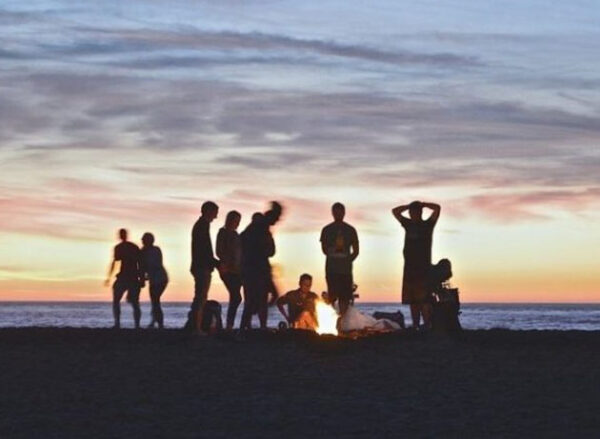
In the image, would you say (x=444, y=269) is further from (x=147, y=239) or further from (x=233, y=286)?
(x=147, y=239)

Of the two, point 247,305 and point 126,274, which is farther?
point 126,274

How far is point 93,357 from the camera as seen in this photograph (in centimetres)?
1819

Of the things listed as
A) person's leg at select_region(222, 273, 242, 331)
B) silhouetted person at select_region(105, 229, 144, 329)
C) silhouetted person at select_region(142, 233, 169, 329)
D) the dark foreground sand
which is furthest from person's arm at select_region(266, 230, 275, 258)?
silhouetted person at select_region(105, 229, 144, 329)

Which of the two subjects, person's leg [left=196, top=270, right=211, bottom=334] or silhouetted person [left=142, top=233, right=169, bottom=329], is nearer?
person's leg [left=196, top=270, right=211, bottom=334]

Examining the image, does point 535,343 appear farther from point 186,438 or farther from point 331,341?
point 186,438

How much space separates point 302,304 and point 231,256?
3.01 m

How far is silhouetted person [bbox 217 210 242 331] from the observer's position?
832 inches

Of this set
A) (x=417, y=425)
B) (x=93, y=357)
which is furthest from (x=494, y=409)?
(x=93, y=357)

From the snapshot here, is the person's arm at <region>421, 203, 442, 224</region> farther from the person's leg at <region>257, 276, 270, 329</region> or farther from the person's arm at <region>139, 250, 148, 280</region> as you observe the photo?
the person's arm at <region>139, 250, 148, 280</region>

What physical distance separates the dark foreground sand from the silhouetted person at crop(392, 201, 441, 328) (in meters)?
0.65

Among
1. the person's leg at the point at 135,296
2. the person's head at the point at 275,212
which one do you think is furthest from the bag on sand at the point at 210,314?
the person's leg at the point at 135,296

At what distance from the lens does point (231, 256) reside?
2117 centimetres

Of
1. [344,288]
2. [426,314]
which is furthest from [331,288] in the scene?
[426,314]

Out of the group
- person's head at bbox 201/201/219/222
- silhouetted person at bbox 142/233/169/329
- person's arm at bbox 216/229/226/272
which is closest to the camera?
person's head at bbox 201/201/219/222
